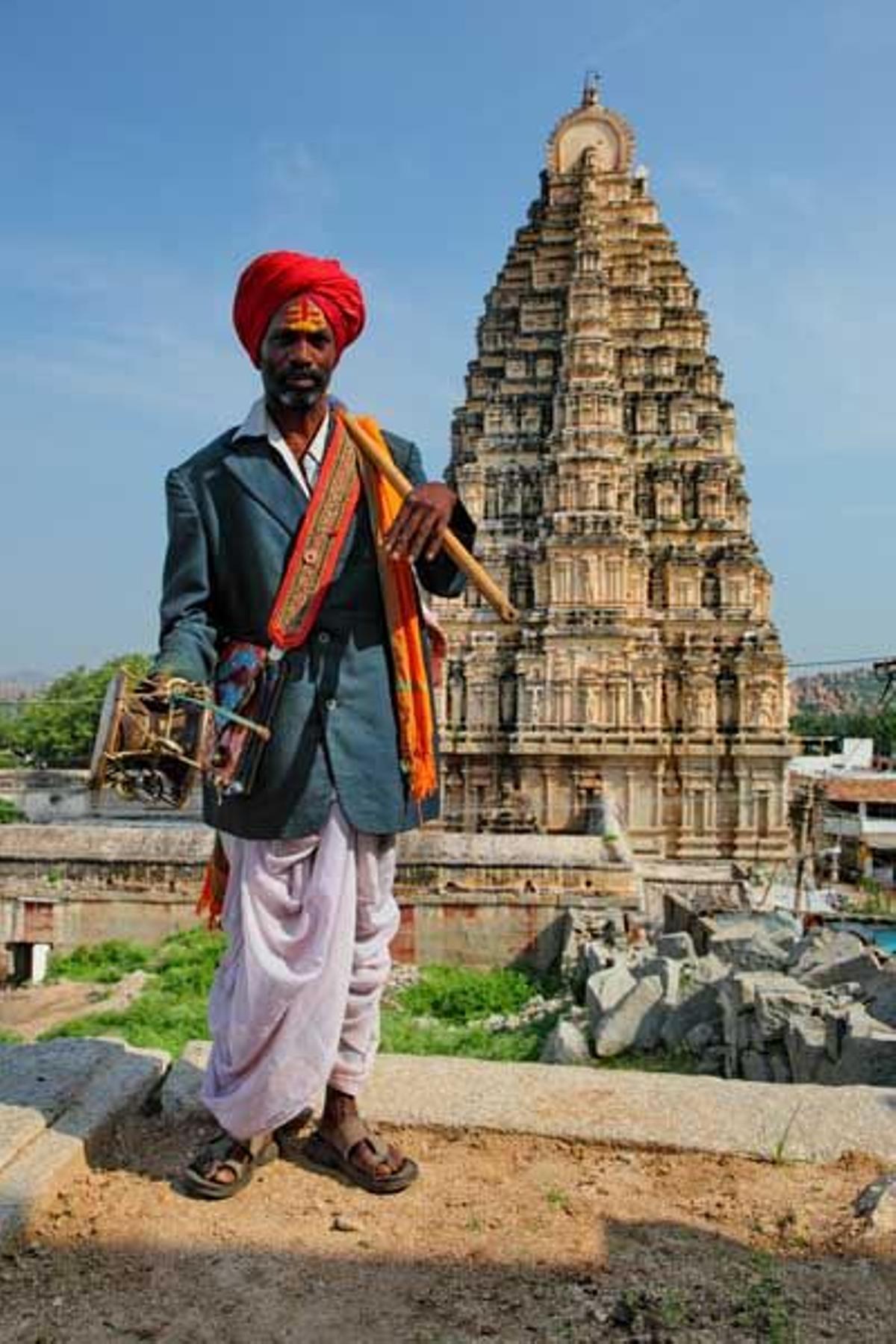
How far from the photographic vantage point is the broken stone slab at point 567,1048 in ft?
26.1

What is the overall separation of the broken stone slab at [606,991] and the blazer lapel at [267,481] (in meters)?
6.01

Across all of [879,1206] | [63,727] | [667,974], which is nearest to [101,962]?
[667,974]

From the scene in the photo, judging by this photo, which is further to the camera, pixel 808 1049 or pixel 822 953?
pixel 822 953

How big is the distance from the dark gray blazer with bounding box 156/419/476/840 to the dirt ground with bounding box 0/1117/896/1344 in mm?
976

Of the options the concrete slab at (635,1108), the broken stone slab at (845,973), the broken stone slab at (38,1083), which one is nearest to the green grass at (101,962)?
the broken stone slab at (845,973)

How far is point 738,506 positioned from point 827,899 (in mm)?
10003

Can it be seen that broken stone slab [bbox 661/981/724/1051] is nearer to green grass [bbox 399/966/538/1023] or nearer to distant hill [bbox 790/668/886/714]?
green grass [bbox 399/966/538/1023]

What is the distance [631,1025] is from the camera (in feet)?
26.1

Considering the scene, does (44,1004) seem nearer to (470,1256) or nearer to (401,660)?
(401,660)

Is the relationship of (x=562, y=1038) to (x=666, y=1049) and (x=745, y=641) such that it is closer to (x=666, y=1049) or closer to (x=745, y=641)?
(x=666, y=1049)

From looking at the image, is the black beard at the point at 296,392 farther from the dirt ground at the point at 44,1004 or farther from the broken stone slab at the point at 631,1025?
the dirt ground at the point at 44,1004

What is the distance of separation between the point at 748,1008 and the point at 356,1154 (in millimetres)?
4804

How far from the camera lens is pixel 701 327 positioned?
28656 mm

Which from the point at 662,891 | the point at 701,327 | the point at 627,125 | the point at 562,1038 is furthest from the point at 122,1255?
the point at 627,125
